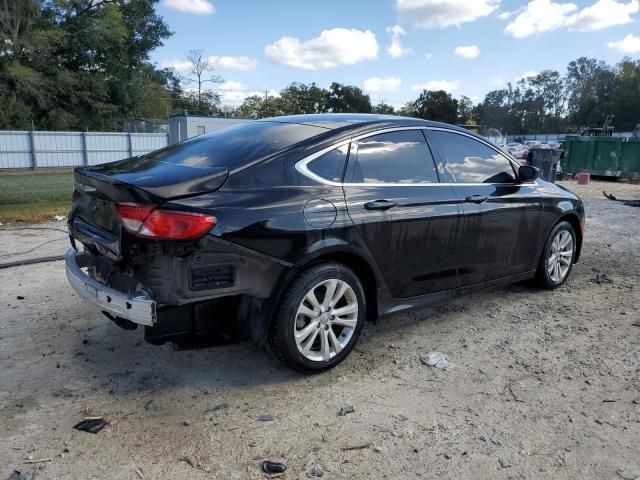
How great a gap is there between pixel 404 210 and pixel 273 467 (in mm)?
1980

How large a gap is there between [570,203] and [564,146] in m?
18.1

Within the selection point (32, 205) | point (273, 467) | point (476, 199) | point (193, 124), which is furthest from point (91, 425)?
point (193, 124)

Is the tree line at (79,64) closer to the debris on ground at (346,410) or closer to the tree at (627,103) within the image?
the debris on ground at (346,410)

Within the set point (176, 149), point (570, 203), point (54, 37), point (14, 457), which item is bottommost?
point (14, 457)

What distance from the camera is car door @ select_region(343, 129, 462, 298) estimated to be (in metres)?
3.59

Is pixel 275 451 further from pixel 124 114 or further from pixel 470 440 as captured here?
pixel 124 114

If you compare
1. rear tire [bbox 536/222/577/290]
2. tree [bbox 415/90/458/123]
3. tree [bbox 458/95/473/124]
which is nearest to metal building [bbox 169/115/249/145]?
rear tire [bbox 536/222/577/290]

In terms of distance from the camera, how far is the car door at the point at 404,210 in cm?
359

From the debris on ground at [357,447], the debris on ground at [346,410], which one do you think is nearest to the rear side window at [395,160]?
the debris on ground at [346,410]

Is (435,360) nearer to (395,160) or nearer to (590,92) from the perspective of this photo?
(395,160)

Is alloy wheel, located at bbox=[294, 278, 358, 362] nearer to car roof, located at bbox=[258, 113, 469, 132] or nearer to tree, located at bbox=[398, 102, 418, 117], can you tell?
car roof, located at bbox=[258, 113, 469, 132]

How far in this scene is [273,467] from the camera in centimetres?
254

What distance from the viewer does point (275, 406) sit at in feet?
10.2

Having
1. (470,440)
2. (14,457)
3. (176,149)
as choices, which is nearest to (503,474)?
(470,440)
